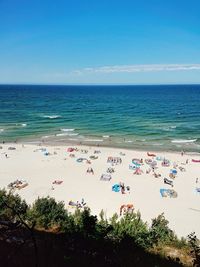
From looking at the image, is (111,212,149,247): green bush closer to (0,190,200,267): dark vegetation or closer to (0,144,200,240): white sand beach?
(0,190,200,267): dark vegetation

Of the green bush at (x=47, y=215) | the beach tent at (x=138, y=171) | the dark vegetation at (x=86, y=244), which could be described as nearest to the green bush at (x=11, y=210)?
the dark vegetation at (x=86, y=244)

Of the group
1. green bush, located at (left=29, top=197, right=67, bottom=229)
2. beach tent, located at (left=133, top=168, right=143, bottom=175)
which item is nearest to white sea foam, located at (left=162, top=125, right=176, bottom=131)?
beach tent, located at (left=133, top=168, right=143, bottom=175)

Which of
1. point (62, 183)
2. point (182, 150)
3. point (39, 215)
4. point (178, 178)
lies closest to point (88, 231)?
point (39, 215)

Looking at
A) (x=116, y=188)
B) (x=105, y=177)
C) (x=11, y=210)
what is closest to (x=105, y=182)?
(x=105, y=177)

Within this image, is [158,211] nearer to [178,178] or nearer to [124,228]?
[178,178]

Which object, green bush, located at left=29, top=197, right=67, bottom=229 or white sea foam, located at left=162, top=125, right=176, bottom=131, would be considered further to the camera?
white sea foam, located at left=162, top=125, right=176, bottom=131

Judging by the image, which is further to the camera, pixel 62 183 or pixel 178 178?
pixel 178 178
